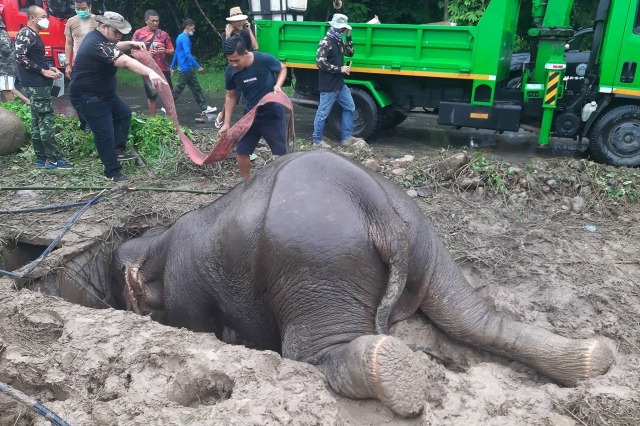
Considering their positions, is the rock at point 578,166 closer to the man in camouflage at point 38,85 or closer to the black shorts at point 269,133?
the black shorts at point 269,133

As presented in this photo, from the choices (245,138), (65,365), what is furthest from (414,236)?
(245,138)

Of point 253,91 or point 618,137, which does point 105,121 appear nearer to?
point 253,91

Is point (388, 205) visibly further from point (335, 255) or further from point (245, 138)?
point (245, 138)

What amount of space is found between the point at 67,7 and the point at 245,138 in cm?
1062

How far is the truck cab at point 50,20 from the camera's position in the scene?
43.3 ft

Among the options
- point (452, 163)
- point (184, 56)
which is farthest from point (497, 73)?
point (184, 56)

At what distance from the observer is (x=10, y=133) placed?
6781mm

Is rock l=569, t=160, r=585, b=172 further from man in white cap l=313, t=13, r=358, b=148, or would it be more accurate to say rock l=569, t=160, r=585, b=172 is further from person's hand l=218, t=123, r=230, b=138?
person's hand l=218, t=123, r=230, b=138

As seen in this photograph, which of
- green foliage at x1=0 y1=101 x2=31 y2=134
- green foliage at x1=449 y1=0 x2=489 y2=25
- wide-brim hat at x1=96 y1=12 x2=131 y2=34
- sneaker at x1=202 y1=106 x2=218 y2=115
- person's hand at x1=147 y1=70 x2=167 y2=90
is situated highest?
green foliage at x1=449 y1=0 x2=489 y2=25

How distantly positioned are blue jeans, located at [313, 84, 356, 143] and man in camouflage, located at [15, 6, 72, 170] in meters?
3.36

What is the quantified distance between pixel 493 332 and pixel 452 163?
9.78ft

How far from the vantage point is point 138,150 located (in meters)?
6.91

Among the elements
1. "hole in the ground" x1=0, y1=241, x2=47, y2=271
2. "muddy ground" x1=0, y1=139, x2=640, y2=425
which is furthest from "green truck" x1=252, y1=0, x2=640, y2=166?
"hole in the ground" x1=0, y1=241, x2=47, y2=271

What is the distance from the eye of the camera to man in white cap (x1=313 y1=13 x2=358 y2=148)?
7836mm
